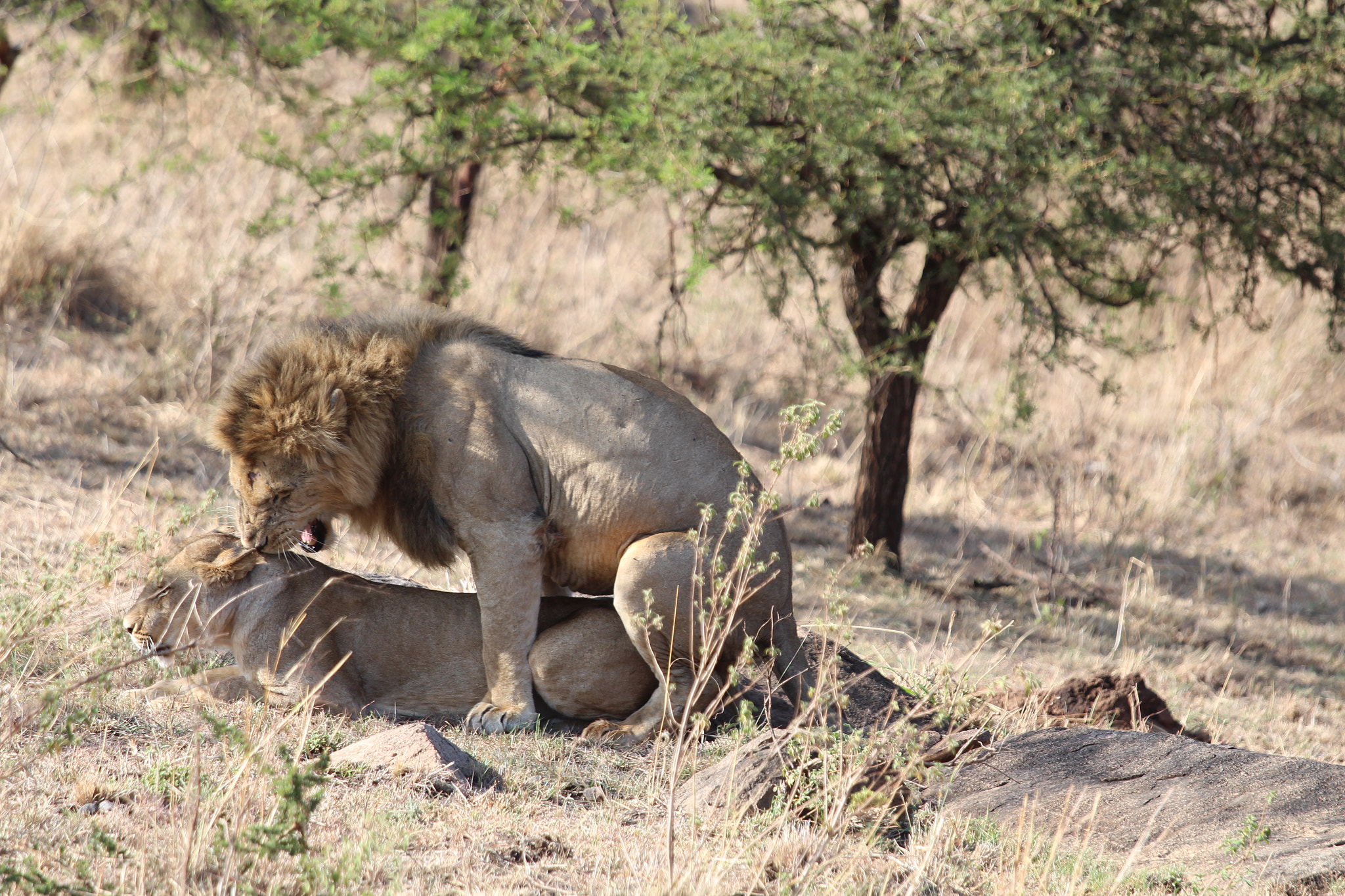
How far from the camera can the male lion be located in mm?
4789

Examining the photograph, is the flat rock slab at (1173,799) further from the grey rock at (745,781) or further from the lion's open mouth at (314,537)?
the lion's open mouth at (314,537)

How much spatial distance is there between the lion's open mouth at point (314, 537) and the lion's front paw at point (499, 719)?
966 mm

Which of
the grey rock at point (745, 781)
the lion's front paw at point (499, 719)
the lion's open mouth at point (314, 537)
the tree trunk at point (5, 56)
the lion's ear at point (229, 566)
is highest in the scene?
the tree trunk at point (5, 56)

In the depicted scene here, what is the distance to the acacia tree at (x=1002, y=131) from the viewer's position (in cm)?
652

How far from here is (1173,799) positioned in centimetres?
442

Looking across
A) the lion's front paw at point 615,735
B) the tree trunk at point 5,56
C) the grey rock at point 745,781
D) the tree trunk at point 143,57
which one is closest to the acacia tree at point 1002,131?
the lion's front paw at point 615,735

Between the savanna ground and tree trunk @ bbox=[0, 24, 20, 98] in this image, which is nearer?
the savanna ground

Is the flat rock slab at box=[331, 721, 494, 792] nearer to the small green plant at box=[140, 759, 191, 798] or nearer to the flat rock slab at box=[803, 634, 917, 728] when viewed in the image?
the small green plant at box=[140, 759, 191, 798]

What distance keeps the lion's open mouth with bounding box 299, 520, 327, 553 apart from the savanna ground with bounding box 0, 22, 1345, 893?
51 cm

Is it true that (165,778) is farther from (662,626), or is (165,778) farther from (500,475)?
(662,626)

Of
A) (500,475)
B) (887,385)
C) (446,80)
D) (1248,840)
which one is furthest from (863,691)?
(446,80)

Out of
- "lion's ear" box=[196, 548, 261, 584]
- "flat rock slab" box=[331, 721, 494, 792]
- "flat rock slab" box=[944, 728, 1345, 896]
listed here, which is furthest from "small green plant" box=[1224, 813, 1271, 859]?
"lion's ear" box=[196, 548, 261, 584]

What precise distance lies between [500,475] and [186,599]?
1279 mm

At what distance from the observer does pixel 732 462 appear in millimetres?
5078
